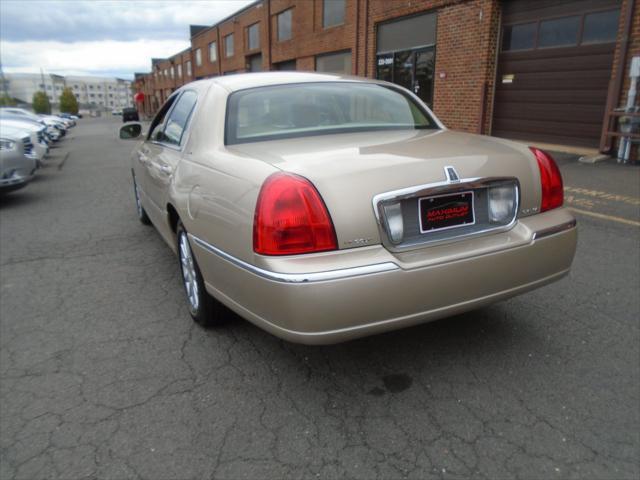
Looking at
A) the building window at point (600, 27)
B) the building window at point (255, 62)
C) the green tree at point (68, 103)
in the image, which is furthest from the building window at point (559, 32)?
the green tree at point (68, 103)

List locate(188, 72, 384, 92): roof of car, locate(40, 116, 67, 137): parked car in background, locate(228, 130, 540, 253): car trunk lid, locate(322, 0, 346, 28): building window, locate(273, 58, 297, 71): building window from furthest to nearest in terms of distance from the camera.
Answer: locate(40, 116, 67, 137): parked car in background
locate(273, 58, 297, 71): building window
locate(322, 0, 346, 28): building window
locate(188, 72, 384, 92): roof of car
locate(228, 130, 540, 253): car trunk lid

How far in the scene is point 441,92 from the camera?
13.9 metres

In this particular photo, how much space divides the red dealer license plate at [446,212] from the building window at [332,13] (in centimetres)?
1785

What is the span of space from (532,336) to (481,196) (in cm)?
106

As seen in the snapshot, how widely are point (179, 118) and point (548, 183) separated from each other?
102 inches

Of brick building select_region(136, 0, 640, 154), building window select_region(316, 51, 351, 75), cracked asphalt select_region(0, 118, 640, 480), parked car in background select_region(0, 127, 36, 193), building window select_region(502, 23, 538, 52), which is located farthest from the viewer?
building window select_region(316, 51, 351, 75)

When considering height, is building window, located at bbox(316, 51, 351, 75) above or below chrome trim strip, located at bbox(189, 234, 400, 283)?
above

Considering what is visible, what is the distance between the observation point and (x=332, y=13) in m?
19.2

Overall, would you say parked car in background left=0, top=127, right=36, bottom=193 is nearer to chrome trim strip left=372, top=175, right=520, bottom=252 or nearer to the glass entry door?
chrome trim strip left=372, top=175, right=520, bottom=252

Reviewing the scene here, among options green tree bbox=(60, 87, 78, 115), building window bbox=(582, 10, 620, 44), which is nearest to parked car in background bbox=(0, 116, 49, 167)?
building window bbox=(582, 10, 620, 44)

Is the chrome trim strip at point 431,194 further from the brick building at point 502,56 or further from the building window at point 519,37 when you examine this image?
the building window at point 519,37

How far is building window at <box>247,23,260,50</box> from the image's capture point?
2738 cm

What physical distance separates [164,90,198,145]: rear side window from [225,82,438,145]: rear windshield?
554mm

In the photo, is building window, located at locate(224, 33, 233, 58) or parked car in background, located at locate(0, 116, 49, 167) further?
building window, located at locate(224, 33, 233, 58)
